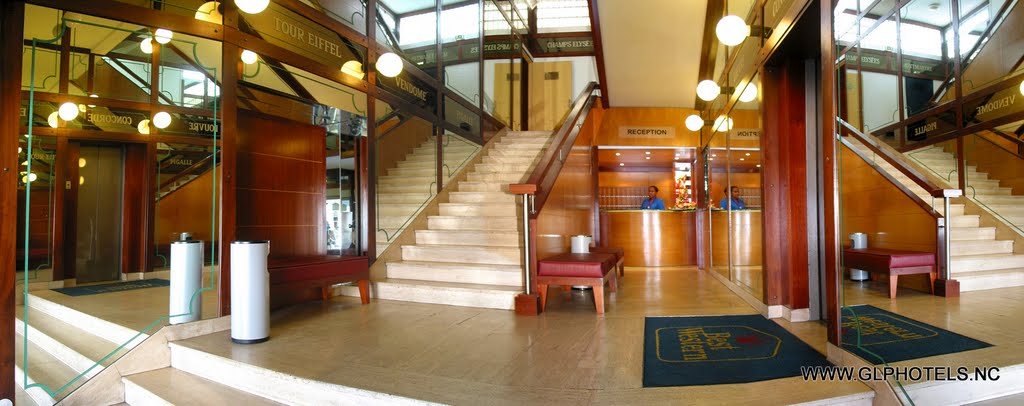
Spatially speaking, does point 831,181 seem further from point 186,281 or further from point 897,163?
point 186,281

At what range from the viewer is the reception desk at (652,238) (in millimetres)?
8352

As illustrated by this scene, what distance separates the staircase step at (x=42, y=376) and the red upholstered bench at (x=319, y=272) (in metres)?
Result: 1.28

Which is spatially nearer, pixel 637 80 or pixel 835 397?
pixel 835 397

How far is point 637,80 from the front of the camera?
27.0ft

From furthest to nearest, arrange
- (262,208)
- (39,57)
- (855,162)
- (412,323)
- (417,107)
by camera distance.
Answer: (417,107) → (262,208) → (412,323) → (39,57) → (855,162)

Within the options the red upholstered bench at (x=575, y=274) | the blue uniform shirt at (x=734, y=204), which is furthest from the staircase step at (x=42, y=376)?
the blue uniform shirt at (x=734, y=204)

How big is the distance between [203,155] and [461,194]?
305cm

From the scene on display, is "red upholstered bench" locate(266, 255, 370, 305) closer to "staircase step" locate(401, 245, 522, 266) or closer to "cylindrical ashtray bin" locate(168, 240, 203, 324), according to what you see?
"cylindrical ashtray bin" locate(168, 240, 203, 324)

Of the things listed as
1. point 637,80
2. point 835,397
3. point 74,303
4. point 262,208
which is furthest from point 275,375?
point 637,80

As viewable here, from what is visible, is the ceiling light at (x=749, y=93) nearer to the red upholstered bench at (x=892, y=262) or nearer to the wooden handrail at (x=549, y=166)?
the wooden handrail at (x=549, y=166)

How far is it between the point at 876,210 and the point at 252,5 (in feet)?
14.0

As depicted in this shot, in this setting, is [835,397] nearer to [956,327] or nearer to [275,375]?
[956,327]

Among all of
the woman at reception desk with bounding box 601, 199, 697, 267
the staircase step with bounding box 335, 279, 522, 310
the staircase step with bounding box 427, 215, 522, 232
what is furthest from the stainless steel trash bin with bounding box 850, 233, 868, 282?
the woman at reception desk with bounding box 601, 199, 697, 267

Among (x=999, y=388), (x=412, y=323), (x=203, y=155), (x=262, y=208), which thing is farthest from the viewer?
(x=262, y=208)
